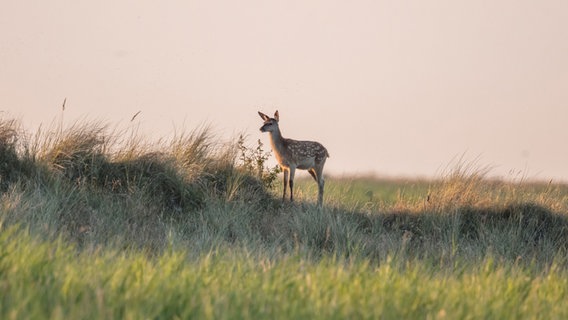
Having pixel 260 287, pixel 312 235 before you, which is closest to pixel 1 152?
pixel 312 235

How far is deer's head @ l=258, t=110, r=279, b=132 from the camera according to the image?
17786mm

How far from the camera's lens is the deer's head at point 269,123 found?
58.4 ft

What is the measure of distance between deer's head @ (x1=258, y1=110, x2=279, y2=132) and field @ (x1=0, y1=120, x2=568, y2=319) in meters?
1.36

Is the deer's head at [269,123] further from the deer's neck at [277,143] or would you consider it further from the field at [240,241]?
the field at [240,241]

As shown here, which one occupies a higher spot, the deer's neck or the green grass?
the deer's neck

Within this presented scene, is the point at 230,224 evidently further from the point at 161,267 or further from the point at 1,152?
the point at 161,267

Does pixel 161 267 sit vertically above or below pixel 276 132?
below

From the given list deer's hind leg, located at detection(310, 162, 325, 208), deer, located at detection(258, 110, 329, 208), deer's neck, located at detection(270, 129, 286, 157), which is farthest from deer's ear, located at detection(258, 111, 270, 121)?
deer's hind leg, located at detection(310, 162, 325, 208)

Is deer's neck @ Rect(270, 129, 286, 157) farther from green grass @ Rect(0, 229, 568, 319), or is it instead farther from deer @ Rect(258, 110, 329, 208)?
green grass @ Rect(0, 229, 568, 319)

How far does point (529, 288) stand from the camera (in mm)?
6801

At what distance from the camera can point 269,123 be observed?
1797 cm

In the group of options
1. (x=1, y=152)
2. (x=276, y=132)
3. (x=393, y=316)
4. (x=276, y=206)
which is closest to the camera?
(x=393, y=316)

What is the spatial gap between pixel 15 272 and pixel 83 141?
923 cm

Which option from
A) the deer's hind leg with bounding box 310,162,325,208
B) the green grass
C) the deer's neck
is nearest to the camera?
the green grass
